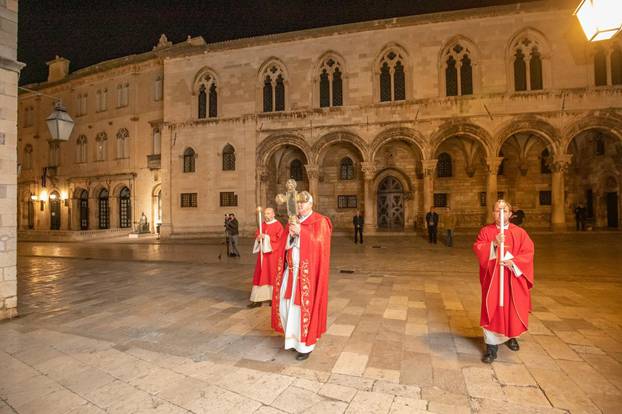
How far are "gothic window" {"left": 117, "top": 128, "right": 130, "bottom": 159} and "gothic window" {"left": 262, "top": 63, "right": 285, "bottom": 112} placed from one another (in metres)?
12.1

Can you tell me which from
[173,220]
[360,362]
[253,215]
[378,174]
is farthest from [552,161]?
[173,220]

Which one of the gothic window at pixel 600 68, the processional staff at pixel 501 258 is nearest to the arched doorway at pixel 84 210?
the processional staff at pixel 501 258

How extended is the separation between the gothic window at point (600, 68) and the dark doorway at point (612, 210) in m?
7.33

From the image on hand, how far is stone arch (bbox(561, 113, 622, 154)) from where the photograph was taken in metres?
15.0

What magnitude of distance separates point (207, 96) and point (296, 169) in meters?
7.51

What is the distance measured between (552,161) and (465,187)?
4.68m

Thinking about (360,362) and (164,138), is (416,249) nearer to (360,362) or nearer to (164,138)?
(360,362)

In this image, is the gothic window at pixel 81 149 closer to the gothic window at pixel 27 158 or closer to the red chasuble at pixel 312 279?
the gothic window at pixel 27 158

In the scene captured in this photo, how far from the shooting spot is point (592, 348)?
3.68m

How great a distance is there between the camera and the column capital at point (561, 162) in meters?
15.4

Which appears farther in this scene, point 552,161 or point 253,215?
point 253,215

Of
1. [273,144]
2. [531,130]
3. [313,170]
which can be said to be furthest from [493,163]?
[273,144]

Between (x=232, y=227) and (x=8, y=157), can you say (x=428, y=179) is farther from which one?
(x=8, y=157)

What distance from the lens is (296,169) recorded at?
2117cm
